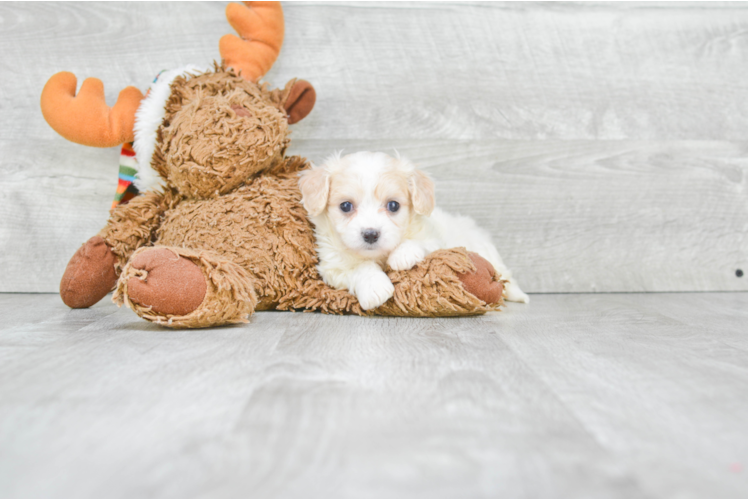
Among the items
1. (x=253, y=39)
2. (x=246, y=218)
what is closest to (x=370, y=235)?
(x=246, y=218)

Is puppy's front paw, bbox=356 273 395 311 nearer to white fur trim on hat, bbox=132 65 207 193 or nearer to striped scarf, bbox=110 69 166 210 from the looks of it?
white fur trim on hat, bbox=132 65 207 193

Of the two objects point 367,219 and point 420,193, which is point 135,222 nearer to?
point 367,219

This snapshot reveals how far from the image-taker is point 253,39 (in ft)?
5.08

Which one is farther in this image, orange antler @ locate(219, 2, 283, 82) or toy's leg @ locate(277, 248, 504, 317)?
orange antler @ locate(219, 2, 283, 82)

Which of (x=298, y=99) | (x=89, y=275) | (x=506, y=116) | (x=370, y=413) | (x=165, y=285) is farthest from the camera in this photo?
(x=506, y=116)

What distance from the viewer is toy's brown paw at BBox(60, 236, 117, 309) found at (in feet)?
4.45

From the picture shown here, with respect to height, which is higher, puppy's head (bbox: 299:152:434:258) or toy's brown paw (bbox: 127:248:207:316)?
puppy's head (bbox: 299:152:434:258)

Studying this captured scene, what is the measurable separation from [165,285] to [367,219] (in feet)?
1.52

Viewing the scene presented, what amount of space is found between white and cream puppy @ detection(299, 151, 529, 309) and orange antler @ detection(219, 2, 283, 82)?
41 centimetres

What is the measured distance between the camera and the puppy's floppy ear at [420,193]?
1327mm

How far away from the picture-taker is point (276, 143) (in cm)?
138

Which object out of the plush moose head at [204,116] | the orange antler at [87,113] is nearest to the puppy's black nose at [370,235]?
the plush moose head at [204,116]

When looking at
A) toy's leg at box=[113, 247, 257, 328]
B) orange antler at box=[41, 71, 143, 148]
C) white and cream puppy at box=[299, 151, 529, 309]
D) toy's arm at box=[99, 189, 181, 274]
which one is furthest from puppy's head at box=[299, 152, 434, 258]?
orange antler at box=[41, 71, 143, 148]

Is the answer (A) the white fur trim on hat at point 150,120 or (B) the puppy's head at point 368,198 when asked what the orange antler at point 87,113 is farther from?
(B) the puppy's head at point 368,198
